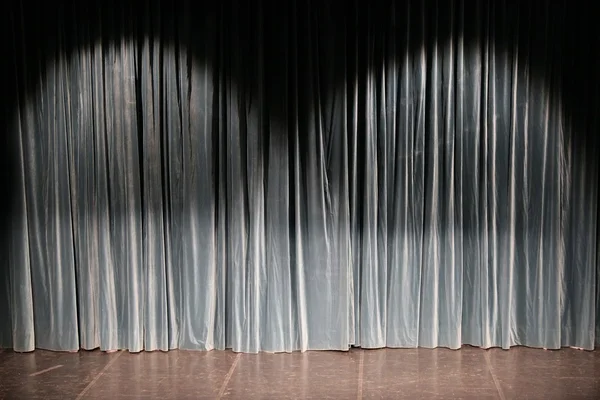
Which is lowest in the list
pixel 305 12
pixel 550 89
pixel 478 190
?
pixel 478 190

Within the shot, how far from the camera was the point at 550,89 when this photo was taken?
16.2 feet

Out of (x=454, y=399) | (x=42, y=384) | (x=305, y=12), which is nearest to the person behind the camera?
(x=454, y=399)

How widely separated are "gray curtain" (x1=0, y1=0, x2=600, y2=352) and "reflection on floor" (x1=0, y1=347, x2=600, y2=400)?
0.46 feet

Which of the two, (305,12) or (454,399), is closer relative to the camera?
(454,399)

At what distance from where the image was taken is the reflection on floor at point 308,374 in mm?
4379

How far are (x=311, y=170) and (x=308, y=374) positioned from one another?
132 cm

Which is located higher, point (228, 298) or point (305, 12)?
point (305, 12)

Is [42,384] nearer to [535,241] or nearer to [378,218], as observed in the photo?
[378,218]

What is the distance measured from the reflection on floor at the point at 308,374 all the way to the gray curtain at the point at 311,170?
0.14 metres

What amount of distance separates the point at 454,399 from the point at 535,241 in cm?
132

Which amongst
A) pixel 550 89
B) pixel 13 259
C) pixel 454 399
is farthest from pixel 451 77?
pixel 13 259

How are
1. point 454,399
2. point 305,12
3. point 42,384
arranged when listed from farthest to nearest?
point 305,12 < point 42,384 < point 454,399

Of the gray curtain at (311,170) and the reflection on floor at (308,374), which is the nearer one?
the reflection on floor at (308,374)

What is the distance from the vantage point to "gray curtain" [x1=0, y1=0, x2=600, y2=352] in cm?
493
